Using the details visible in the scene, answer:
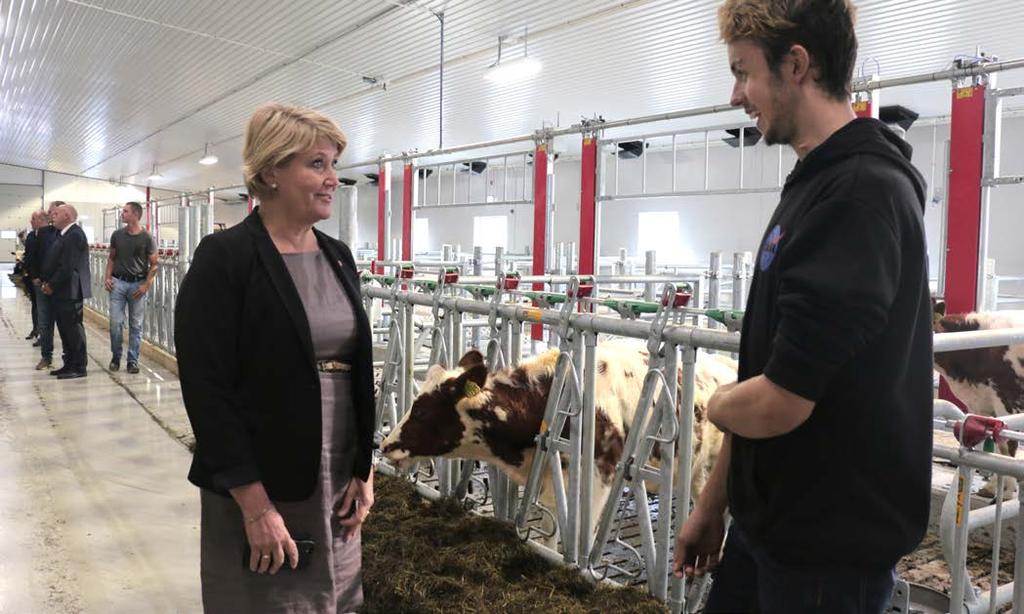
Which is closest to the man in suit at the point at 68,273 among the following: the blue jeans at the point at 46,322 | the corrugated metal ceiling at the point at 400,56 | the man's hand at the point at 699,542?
the blue jeans at the point at 46,322

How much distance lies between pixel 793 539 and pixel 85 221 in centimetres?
3285

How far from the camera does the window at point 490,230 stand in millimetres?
21000

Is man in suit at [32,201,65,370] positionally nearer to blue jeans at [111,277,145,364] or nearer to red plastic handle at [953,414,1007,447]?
blue jeans at [111,277,145,364]

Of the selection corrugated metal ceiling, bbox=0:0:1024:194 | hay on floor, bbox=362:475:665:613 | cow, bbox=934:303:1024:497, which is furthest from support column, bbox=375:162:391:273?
hay on floor, bbox=362:475:665:613

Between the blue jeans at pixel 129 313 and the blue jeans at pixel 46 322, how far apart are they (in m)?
0.62

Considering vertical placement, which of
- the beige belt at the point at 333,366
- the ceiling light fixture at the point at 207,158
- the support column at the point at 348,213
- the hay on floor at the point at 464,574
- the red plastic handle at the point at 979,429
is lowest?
the hay on floor at the point at 464,574

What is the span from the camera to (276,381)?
5.63 ft

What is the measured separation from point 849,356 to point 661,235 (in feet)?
55.0

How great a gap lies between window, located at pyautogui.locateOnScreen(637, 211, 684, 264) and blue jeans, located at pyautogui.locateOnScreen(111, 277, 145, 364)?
1096 cm

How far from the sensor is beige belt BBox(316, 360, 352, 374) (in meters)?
1.83

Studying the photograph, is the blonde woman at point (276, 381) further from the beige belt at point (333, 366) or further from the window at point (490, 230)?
the window at point (490, 230)

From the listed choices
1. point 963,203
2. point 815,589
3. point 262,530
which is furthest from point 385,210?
point 815,589

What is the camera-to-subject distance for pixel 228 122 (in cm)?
1570

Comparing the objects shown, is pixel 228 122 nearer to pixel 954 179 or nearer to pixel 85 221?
pixel 954 179
